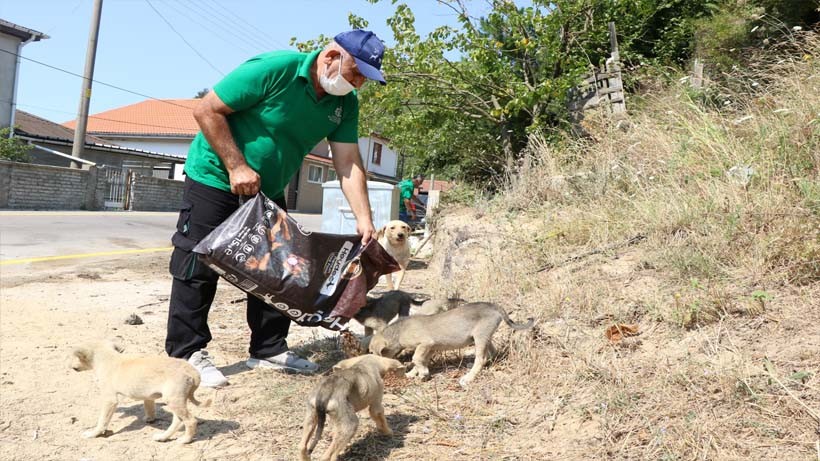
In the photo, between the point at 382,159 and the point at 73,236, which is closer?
the point at 73,236

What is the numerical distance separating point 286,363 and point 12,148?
22913 mm

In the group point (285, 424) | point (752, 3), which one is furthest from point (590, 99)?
point (285, 424)

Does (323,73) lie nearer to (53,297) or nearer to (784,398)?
(784,398)

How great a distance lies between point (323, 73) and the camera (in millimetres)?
3887

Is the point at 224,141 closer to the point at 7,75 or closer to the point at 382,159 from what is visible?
the point at 7,75

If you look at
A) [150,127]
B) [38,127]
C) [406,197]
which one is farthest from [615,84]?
[150,127]

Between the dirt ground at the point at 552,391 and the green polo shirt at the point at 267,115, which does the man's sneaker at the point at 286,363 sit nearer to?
the dirt ground at the point at 552,391

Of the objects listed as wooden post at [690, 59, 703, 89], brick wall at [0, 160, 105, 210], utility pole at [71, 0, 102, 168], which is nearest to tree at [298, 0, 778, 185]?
wooden post at [690, 59, 703, 89]

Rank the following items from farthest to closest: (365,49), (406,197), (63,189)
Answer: (63,189), (406,197), (365,49)

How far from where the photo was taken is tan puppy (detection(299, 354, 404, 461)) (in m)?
2.71

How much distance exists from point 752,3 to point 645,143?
375cm

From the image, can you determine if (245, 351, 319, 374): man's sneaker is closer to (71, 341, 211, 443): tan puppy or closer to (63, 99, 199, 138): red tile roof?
(71, 341, 211, 443): tan puppy

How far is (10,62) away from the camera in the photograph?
27.1 metres

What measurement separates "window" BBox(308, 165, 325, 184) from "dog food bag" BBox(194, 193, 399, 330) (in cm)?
3702
